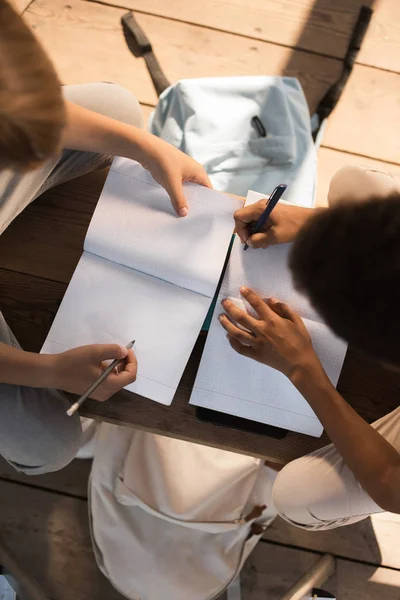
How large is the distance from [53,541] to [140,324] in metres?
0.53

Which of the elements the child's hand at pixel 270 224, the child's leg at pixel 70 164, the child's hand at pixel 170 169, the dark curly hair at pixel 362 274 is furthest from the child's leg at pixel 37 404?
the dark curly hair at pixel 362 274

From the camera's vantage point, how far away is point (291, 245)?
0.65 metres

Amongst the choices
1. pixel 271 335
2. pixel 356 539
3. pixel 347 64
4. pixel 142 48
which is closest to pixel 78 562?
pixel 356 539

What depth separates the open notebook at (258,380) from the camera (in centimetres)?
64

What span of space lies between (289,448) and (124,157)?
1.41 ft

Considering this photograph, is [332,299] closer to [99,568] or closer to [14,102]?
[14,102]

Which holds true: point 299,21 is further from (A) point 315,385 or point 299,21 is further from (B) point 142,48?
(A) point 315,385

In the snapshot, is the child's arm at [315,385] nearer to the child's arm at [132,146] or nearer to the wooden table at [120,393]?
the wooden table at [120,393]

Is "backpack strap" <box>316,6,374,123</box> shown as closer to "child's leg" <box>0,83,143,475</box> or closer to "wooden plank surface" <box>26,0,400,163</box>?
"wooden plank surface" <box>26,0,400,163</box>

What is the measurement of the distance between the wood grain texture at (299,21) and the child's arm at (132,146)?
60cm

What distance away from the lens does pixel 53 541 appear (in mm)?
921

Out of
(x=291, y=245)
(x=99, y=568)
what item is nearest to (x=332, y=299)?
(x=291, y=245)

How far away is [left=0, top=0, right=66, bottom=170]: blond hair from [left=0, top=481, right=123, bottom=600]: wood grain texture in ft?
2.24

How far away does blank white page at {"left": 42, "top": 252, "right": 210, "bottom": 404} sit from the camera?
62 cm
